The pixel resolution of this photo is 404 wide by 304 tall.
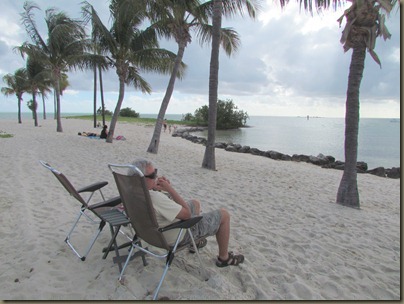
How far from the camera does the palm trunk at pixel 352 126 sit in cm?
586

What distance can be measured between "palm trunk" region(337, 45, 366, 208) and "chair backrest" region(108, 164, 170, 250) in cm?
486

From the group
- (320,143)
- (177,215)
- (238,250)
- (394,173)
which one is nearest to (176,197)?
(177,215)

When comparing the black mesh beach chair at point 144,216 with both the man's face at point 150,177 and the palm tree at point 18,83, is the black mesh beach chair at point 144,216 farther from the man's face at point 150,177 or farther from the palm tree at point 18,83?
the palm tree at point 18,83

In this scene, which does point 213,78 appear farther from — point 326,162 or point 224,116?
point 224,116

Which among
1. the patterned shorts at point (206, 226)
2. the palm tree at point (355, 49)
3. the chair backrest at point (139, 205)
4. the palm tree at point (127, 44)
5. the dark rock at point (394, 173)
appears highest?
the palm tree at point (127, 44)

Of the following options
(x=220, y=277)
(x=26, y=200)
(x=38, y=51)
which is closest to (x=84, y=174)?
(x=26, y=200)

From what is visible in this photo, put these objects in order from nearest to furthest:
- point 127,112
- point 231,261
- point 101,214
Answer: point 231,261
point 101,214
point 127,112

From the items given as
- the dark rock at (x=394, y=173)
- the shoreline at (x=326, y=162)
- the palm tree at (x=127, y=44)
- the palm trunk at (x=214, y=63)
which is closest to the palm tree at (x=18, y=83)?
the palm tree at (x=127, y=44)

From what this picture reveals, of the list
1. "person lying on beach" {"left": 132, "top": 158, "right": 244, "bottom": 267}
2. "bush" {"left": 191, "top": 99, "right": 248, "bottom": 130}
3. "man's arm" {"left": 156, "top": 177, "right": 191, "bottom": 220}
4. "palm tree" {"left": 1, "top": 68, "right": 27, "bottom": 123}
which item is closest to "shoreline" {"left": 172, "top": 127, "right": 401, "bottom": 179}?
"person lying on beach" {"left": 132, "top": 158, "right": 244, "bottom": 267}

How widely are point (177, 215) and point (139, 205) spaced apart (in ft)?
1.18

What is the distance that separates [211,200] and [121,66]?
11.9 meters

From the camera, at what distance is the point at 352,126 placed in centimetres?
601

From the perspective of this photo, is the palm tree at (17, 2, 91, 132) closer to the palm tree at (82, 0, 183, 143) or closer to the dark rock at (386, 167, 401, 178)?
the palm tree at (82, 0, 183, 143)

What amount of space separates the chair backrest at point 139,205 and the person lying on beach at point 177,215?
0.14 meters
